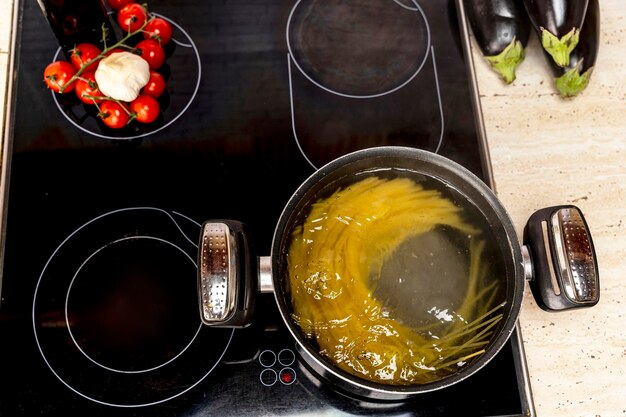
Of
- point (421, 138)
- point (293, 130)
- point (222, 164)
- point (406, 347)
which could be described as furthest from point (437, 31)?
point (406, 347)

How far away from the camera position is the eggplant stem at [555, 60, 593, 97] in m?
0.88

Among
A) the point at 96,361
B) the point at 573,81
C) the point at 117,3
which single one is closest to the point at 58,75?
the point at 117,3

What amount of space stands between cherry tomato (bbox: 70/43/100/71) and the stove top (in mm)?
67

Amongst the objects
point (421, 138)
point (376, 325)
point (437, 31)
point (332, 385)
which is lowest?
point (332, 385)

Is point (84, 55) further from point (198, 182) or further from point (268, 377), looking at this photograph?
point (268, 377)

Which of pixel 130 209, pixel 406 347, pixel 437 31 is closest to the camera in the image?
pixel 406 347

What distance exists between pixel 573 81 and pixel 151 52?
2.19 ft

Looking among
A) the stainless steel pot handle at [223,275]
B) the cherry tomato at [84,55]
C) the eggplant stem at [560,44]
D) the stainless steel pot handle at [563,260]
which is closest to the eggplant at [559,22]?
the eggplant stem at [560,44]

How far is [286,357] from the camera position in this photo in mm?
800

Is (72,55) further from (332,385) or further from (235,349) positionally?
(332,385)

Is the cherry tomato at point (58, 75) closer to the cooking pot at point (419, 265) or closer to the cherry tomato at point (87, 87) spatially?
the cherry tomato at point (87, 87)

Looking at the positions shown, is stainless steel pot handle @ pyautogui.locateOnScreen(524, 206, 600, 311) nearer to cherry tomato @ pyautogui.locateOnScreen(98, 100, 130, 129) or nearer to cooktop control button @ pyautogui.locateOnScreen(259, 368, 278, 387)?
cooktop control button @ pyautogui.locateOnScreen(259, 368, 278, 387)

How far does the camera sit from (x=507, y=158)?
912 mm

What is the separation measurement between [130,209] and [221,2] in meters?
0.39
